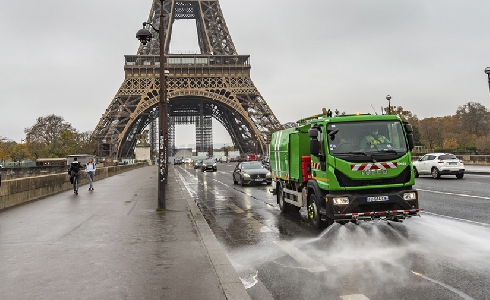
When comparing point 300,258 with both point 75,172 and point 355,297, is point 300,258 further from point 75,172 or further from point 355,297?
point 75,172

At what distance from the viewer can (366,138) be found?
9.14 meters

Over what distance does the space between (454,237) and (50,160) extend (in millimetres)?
74403

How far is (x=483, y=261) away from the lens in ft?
21.1

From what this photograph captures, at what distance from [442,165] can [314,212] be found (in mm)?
18762

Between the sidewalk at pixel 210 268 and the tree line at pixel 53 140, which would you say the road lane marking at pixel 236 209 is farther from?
the tree line at pixel 53 140

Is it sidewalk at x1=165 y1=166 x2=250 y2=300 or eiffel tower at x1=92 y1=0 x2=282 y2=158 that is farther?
eiffel tower at x1=92 y1=0 x2=282 y2=158

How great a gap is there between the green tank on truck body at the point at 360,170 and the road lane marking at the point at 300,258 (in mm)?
1132

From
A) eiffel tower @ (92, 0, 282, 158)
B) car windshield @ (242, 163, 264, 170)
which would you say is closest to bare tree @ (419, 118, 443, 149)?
eiffel tower @ (92, 0, 282, 158)

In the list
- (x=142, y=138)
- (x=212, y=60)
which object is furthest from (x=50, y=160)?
(x=142, y=138)

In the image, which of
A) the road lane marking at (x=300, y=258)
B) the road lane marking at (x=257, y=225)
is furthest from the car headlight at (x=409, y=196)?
the road lane marking at (x=257, y=225)

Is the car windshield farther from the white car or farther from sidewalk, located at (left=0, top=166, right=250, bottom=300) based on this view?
sidewalk, located at (left=0, top=166, right=250, bottom=300)

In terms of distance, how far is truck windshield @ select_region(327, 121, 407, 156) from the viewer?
8977 millimetres

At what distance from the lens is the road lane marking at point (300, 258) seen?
6363 mm

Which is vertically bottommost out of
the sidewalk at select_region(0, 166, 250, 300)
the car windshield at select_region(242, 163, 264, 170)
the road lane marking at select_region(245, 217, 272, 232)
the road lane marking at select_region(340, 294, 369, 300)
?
the road lane marking at select_region(245, 217, 272, 232)
